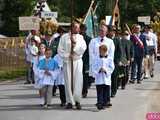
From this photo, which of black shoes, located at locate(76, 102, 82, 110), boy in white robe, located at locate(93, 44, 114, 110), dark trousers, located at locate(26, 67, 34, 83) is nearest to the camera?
boy in white robe, located at locate(93, 44, 114, 110)

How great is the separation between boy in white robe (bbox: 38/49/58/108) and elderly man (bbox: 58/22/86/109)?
1.33 feet

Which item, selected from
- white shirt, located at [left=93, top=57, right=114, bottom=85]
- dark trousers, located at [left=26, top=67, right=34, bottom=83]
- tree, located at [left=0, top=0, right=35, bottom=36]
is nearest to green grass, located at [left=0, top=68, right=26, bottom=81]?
dark trousers, located at [left=26, top=67, right=34, bottom=83]

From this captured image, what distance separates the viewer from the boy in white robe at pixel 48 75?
15.4m

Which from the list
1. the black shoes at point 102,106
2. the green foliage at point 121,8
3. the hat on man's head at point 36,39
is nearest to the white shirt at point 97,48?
the black shoes at point 102,106

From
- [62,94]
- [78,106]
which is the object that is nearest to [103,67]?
[78,106]

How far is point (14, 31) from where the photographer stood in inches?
2010

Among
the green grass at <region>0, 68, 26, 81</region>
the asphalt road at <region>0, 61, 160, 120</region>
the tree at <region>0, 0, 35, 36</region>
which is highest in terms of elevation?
the tree at <region>0, 0, 35, 36</region>

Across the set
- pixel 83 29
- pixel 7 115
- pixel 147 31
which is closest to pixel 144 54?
pixel 147 31

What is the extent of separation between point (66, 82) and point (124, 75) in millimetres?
4480

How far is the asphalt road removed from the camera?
46.1 feet

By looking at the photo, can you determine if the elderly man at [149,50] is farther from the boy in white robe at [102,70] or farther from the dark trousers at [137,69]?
the boy in white robe at [102,70]

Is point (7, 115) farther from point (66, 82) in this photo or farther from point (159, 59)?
point (159, 59)

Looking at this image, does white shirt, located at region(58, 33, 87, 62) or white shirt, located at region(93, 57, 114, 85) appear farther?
white shirt, located at region(58, 33, 87, 62)

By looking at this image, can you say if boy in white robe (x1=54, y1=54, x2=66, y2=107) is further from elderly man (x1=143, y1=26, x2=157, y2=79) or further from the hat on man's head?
elderly man (x1=143, y1=26, x2=157, y2=79)
